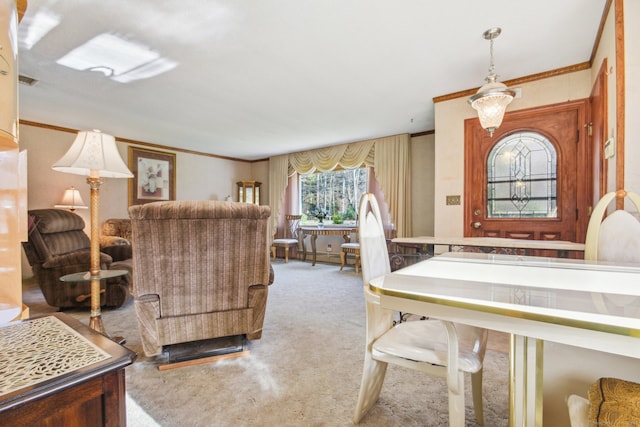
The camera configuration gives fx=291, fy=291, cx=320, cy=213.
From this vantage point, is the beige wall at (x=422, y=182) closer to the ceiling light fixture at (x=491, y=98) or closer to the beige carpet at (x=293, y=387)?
the ceiling light fixture at (x=491, y=98)

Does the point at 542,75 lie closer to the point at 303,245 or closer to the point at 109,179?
the point at 303,245

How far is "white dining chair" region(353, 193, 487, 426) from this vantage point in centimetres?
101

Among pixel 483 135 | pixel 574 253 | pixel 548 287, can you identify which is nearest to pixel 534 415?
pixel 548 287

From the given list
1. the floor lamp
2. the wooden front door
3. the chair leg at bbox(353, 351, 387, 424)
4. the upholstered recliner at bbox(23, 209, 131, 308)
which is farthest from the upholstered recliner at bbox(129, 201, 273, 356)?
the wooden front door

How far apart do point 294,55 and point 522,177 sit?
2654 millimetres

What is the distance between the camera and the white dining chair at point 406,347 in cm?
101

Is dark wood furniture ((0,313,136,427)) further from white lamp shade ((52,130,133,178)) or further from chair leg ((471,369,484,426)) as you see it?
white lamp shade ((52,130,133,178))

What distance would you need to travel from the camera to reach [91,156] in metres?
1.77

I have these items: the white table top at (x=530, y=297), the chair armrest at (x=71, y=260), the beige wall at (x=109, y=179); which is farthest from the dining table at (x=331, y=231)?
the white table top at (x=530, y=297)

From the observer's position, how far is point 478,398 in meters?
1.32

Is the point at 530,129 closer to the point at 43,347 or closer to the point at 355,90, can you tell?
the point at 355,90

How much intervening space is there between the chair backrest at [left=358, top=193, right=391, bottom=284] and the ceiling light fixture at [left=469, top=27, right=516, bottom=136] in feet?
5.50

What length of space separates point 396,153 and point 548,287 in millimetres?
4387

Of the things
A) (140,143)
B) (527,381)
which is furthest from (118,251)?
(527,381)
